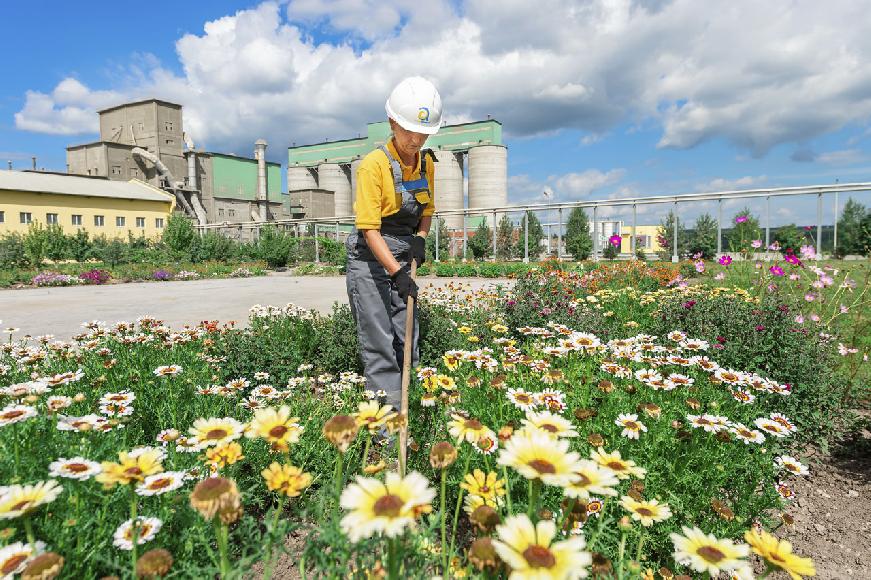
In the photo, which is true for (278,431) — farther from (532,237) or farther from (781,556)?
(532,237)

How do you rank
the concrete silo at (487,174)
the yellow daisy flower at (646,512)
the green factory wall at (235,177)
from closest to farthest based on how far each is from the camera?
the yellow daisy flower at (646,512), the concrete silo at (487,174), the green factory wall at (235,177)

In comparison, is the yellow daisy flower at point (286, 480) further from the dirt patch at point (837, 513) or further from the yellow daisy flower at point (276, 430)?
the dirt patch at point (837, 513)

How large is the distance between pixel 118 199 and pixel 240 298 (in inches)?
1269

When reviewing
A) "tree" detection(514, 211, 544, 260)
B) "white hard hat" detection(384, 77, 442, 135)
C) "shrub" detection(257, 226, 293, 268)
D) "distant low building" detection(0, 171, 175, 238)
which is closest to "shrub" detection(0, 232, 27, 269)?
"shrub" detection(257, 226, 293, 268)

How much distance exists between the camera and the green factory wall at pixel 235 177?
4444cm

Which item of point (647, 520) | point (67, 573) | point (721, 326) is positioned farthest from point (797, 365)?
point (67, 573)

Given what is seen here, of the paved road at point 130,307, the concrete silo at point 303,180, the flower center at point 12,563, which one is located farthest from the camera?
the concrete silo at point 303,180

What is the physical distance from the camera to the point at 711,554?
0.93 m

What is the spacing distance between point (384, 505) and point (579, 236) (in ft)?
110

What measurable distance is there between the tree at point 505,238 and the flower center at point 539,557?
31360mm

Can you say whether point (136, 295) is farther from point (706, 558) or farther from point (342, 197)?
point (342, 197)

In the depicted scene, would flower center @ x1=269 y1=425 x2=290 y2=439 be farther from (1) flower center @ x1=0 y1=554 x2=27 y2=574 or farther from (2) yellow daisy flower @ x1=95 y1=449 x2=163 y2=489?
(1) flower center @ x1=0 y1=554 x2=27 y2=574

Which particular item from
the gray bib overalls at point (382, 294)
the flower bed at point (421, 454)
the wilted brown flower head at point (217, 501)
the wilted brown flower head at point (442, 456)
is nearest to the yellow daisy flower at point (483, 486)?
the flower bed at point (421, 454)

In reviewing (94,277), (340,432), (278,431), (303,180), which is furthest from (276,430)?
(303,180)
